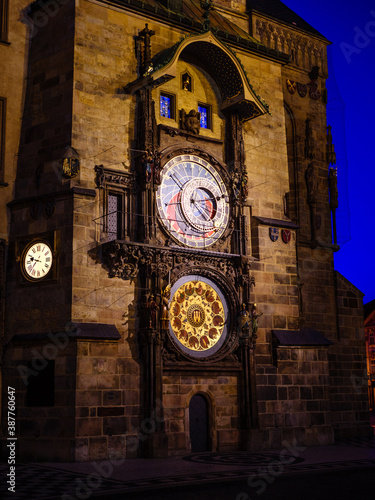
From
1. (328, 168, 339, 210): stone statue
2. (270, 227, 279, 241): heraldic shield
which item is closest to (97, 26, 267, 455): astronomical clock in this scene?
(270, 227, 279, 241): heraldic shield

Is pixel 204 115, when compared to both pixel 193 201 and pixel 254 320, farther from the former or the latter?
pixel 254 320

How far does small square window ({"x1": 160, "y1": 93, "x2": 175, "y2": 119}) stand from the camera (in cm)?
2178

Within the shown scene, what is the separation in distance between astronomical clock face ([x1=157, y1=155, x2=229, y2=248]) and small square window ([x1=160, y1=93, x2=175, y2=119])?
139 cm

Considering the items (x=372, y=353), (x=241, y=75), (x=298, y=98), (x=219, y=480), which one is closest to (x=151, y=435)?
(x=219, y=480)

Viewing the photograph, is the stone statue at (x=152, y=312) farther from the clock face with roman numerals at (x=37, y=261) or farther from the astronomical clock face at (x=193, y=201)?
the clock face with roman numerals at (x=37, y=261)

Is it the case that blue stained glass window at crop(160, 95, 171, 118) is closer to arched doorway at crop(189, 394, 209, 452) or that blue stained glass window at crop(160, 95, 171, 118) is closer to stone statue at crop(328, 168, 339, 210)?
stone statue at crop(328, 168, 339, 210)

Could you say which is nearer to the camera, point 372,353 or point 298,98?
point 298,98

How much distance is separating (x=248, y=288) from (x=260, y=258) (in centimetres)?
122

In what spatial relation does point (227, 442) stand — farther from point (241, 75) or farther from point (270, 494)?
point (241, 75)

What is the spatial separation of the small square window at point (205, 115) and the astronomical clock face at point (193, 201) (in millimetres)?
1425

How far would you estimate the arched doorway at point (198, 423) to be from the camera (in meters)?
20.4

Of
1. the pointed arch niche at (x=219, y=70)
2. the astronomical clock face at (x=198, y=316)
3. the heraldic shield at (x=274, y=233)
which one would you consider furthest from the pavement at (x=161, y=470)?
the pointed arch niche at (x=219, y=70)

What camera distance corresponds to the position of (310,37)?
28016mm

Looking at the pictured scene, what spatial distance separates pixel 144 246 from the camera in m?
19.9
